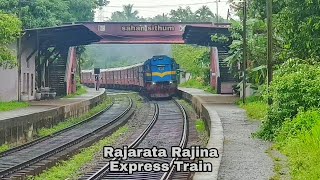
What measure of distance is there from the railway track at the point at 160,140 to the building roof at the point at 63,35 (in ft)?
21.0

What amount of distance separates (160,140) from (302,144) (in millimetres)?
10165

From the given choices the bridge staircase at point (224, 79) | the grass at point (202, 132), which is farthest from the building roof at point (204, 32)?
the grass at point (202, 132)

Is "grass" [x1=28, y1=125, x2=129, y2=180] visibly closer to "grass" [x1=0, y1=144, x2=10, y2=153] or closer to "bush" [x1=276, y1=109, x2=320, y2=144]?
"grass" [x1=0, y1=144, x2=10, y2=153]

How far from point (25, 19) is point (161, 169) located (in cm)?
2944

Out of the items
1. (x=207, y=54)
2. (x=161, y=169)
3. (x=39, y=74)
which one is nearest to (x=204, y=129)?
(x=161, y=169)

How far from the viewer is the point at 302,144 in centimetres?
1311

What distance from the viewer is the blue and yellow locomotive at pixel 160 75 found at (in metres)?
47.9

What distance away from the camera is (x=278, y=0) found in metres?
25.8

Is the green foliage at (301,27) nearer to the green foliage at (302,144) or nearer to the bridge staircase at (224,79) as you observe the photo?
the green foliage at (302,144)

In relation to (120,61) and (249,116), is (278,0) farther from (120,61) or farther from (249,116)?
(120,61)

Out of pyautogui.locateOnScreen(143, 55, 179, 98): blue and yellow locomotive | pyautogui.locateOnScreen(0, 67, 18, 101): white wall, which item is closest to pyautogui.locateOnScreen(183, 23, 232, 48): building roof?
pyautogui.locateOnScreen(143, 55, 179, 98): blue and yellow locomotive

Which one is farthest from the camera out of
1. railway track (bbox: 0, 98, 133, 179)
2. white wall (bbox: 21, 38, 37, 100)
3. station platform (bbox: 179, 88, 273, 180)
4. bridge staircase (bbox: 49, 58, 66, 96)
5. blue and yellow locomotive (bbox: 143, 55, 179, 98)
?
blue and yellow locomotive (bbox: 143, 55, 179, 98)

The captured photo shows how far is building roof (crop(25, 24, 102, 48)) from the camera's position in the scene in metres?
34.0

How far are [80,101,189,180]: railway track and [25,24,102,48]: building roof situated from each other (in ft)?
21.0
